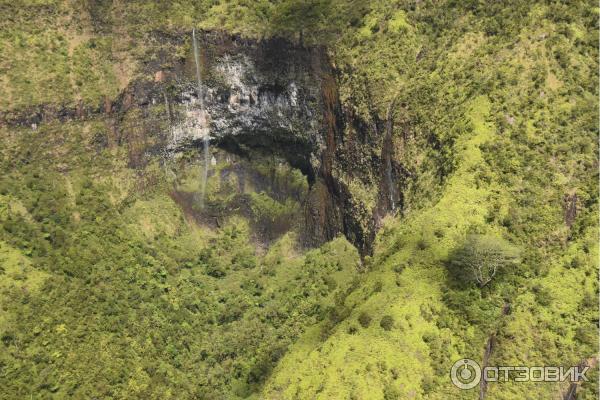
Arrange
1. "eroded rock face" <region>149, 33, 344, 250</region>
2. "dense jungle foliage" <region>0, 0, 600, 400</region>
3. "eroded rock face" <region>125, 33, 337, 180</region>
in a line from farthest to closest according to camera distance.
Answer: "eroded rock face" <region>125, 33, 337, 180</region> → "eroded rock face" <region>149, 33, 344, 250</region> → "dense jungle foliage" <region>0, 0, 600, 400</region>

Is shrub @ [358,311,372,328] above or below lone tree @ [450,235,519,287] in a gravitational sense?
below

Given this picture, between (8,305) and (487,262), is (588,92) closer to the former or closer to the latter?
(487,262)

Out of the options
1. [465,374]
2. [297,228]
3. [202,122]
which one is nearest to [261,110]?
[202,122]

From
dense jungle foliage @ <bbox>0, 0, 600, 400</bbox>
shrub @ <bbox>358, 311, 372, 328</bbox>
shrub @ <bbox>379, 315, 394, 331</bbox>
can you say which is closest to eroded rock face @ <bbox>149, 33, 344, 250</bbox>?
dense jungle foliage @ <bbox>0, 0, 600, 400</bbox>

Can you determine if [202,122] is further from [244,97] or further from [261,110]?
[261,110]

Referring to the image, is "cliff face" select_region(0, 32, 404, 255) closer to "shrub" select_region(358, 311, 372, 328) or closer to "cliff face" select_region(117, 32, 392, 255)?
"cliff face" select_region(117, 32, 392, 255)

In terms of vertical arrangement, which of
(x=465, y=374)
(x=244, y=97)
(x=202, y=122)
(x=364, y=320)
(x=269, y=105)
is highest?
(x=244, y=97)
